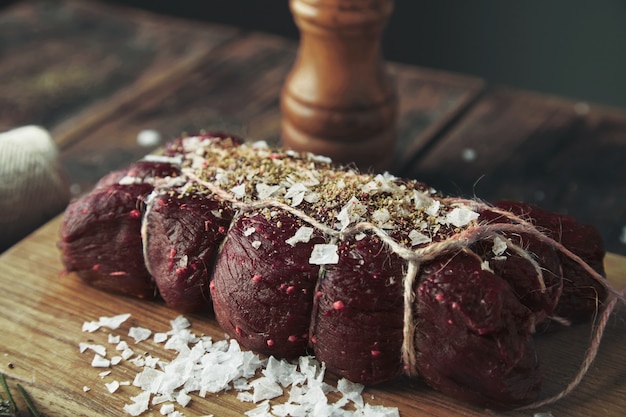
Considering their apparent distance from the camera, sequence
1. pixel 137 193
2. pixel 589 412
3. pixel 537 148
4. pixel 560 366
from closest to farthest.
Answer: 1. pixel 589 412
2. pixel 560 366
3. pixel 137 193
4. pixel 537 148

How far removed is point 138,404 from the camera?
1.43m

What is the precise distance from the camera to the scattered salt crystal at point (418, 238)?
55.7 inches

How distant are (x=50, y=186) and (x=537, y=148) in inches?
56.7

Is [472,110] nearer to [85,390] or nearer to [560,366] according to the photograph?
[560,366]

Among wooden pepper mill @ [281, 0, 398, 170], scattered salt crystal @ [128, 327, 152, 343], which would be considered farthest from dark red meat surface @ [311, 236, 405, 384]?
wooden pepper mill @ [281, 0, 398, 170]

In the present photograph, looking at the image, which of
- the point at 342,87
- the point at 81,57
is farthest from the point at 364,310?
the point at 81,57

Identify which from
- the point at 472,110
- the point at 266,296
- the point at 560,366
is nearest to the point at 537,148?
the point at 472,110

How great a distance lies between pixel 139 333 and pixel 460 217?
2.23 feet

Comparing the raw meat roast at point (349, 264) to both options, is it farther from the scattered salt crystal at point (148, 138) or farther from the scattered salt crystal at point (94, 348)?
the scattered salt crystal at point (148, 138)

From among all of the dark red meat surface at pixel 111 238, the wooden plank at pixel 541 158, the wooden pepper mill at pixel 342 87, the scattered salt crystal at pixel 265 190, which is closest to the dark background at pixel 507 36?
the wooden plank at pixel 541 158

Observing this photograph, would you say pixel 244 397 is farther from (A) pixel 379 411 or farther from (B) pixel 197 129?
(B) pixel 197 129

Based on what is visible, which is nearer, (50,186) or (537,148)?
(50,186)

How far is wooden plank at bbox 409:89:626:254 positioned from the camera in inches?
88.2

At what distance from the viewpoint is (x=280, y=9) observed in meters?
4.20
